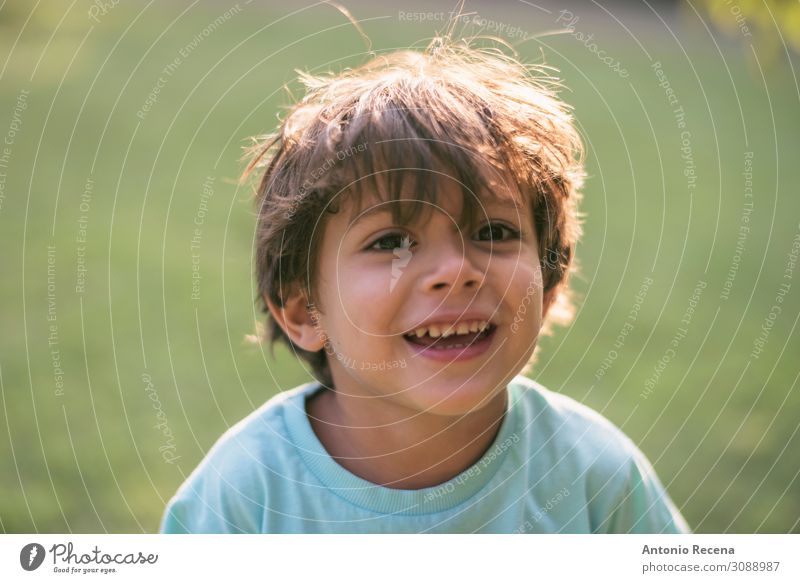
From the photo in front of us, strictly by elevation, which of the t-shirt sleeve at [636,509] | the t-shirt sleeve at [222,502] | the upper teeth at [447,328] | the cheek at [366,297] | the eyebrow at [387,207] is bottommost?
the t-shirt sleeve at [636,509]

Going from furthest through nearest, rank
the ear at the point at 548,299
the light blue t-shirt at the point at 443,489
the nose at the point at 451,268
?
the ear at the point at 548,299
the light blue t-shirt at the point at 443,489
the nose at the point at 451,268

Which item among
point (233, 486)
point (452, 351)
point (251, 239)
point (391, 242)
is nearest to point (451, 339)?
point (452, 351)

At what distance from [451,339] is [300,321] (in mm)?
241

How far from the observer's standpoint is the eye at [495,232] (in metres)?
1.16

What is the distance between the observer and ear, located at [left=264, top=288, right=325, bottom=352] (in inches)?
50.2

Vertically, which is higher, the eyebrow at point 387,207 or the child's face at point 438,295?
the eyebrow at point 387,207

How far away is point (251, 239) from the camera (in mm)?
2686

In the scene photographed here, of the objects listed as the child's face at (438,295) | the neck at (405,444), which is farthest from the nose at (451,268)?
the neck at (405,444)

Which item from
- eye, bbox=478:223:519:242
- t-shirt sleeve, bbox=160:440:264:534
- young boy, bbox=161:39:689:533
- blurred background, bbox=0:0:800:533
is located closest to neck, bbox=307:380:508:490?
young boy, bbox=161:39:689:533

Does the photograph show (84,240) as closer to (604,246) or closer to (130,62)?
(130,62)

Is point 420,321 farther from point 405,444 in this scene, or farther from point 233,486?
point 233,486

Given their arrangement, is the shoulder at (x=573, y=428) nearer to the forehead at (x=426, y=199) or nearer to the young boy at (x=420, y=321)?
the young boy at (x=420, y=321)

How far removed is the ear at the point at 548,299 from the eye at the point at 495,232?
0.59 ft
